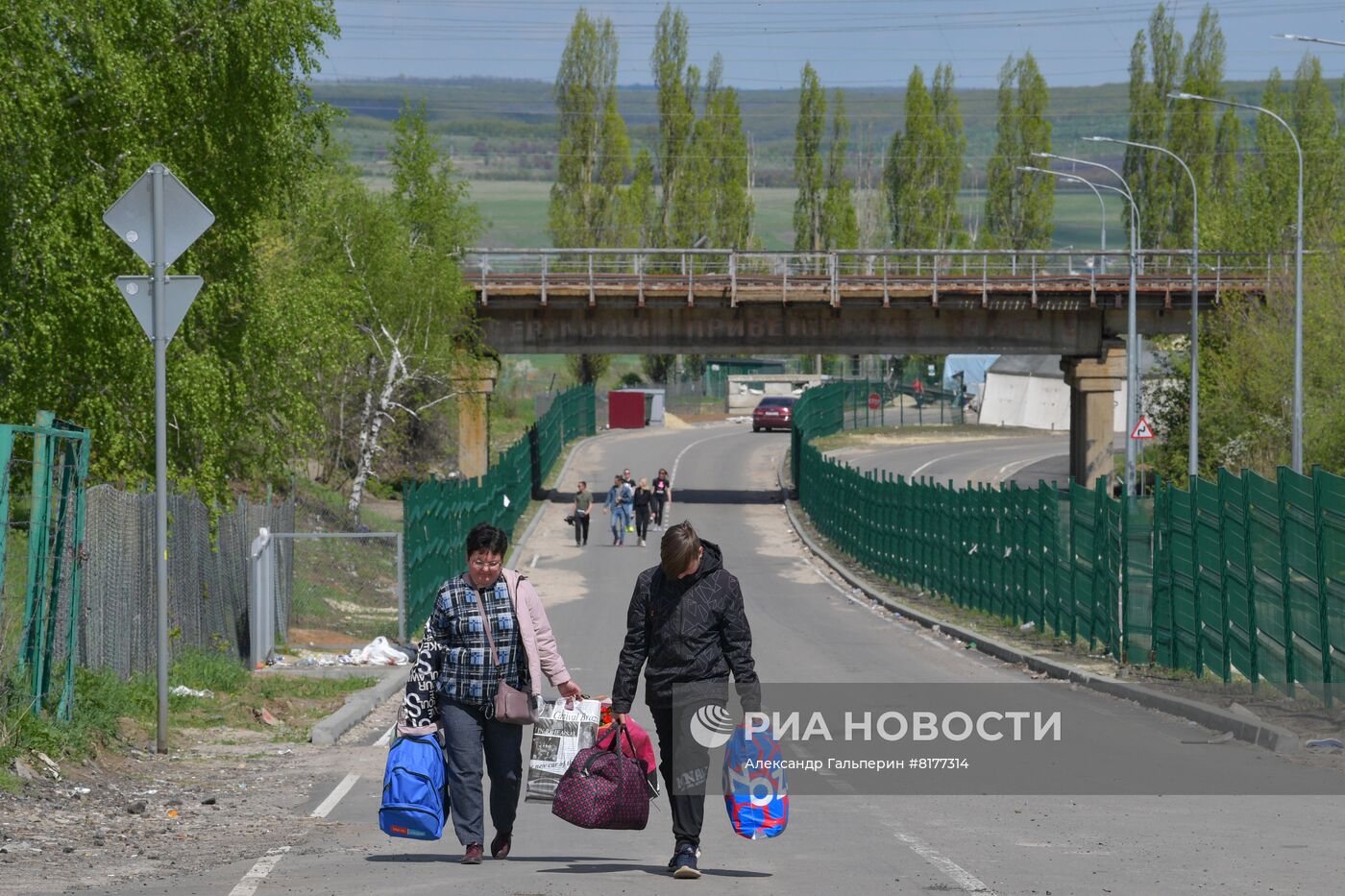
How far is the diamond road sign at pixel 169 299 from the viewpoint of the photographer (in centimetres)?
1311

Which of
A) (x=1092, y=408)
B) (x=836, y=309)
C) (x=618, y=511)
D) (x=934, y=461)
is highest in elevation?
(x=836, y=309)

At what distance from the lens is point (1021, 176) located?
98062 millimetres

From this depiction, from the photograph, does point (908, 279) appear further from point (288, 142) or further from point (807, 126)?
point (807, 126)

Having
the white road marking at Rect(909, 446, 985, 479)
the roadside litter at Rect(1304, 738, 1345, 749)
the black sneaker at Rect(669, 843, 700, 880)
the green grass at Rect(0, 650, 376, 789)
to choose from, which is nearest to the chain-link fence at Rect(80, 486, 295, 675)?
the green grass at Rect(0, 650, 376, 789)

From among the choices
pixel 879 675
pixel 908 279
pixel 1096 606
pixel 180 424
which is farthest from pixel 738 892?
pixel 908 279

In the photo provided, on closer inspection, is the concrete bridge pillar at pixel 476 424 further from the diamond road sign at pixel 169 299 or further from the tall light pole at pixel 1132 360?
the diamond road sign at pixel 169 299

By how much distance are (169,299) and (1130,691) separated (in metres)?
10.4

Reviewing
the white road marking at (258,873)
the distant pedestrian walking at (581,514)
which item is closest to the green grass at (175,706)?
the white road marking at (258,873)

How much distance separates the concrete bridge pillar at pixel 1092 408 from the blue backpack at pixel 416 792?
50026mm

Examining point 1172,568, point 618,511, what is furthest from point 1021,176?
point 1172,568

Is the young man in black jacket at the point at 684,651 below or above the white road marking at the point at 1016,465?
above

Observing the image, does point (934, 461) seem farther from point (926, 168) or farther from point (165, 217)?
point (165, 217)

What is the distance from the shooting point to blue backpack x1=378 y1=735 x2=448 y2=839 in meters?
8.77

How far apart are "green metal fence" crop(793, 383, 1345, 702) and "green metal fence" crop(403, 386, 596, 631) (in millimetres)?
8676
